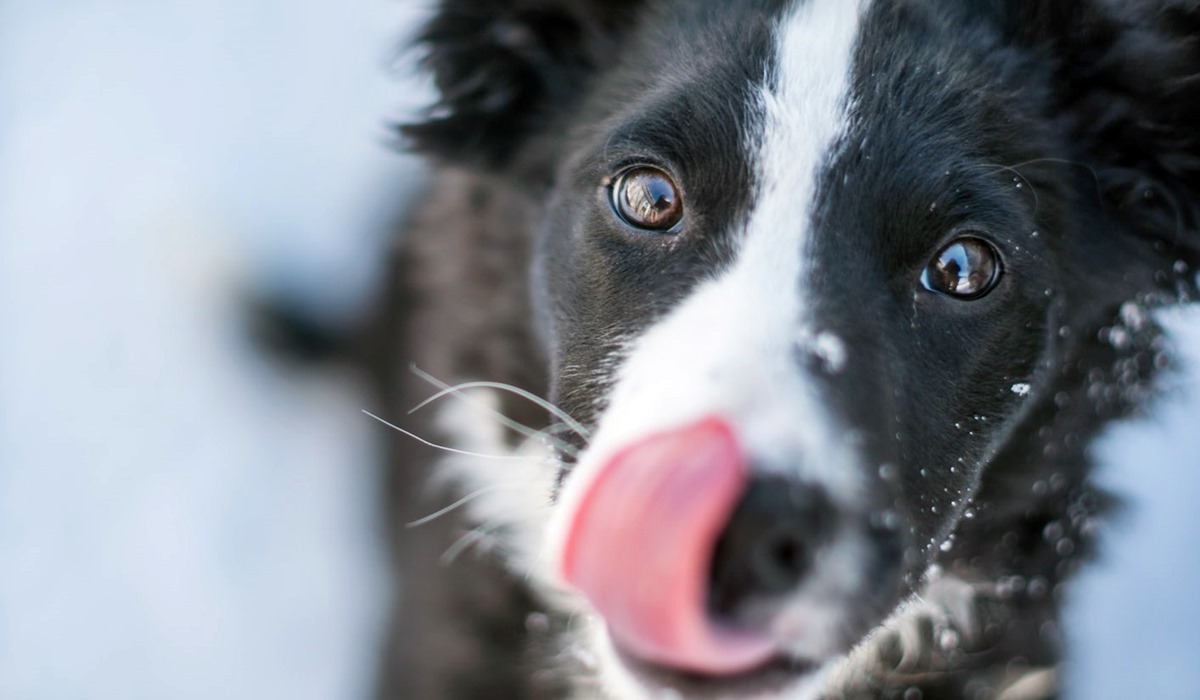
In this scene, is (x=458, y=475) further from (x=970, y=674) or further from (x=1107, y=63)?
(x=1107, y=63)

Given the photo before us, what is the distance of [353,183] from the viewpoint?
3619mm

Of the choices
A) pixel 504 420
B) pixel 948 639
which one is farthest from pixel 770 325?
pixel 948 639

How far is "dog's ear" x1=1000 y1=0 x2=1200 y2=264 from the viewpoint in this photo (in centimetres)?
178

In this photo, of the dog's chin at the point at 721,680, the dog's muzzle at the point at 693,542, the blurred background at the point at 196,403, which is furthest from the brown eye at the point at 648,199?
the blurred background at the point at 196,403

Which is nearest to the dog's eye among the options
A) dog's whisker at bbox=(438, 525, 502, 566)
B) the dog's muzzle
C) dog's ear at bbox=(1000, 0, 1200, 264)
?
dog's ear at bbox=(1000, 0, 1200, 264)

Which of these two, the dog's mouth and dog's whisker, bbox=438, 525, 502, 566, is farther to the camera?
dog's whisker, bbox=438, 525, 502, 566

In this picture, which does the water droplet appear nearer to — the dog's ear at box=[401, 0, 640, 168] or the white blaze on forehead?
the white blaze on forehead

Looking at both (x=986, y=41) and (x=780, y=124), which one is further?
(x=986, y=41)

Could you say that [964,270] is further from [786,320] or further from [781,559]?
[781,559]

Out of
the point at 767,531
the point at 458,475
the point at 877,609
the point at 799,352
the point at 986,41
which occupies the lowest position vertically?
the point at 458,475

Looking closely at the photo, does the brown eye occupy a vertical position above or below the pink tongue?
above

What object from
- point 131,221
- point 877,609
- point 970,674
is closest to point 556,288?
point 877,609

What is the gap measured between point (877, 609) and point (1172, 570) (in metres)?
2.36

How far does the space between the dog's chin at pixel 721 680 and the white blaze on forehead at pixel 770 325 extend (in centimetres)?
23
